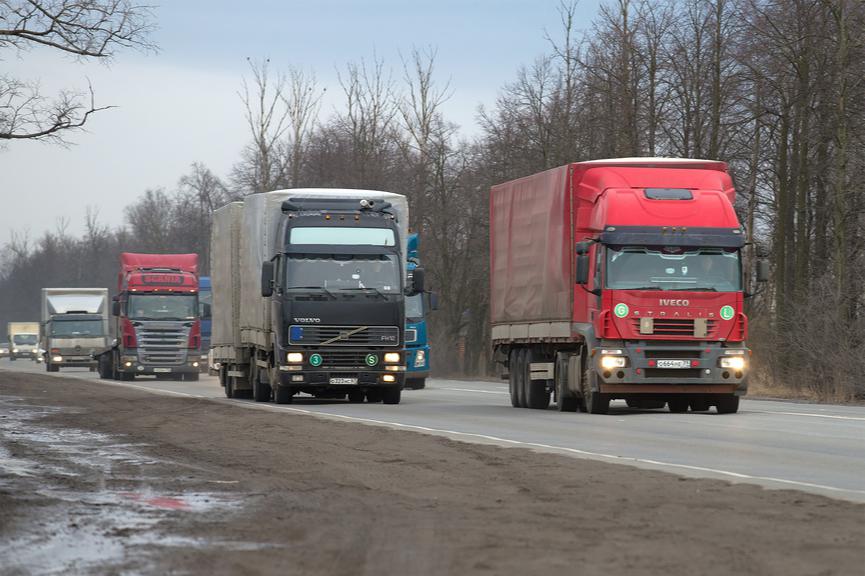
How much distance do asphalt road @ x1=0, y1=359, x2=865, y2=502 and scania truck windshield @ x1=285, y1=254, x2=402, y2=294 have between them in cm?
235

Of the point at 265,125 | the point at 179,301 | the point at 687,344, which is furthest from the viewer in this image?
the point at 265,125

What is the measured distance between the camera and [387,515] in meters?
11.2

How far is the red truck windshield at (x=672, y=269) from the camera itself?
25.8 meters

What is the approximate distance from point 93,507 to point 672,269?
610 inches

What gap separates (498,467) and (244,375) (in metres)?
20.4

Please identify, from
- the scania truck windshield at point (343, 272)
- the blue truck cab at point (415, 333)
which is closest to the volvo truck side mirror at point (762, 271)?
the scania truck windshield at point (343, 272)

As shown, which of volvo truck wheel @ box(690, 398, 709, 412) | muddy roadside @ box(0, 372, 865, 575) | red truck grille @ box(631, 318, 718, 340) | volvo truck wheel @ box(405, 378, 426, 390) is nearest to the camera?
muddy roadside @ box(0, 372, 865, 575)

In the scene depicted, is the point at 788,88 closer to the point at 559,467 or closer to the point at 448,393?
the point at 448,393

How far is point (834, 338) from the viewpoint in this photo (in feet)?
118

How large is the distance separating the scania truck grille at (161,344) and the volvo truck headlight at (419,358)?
1481 centimetres

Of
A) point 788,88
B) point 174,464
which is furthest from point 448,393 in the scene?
point 174,464

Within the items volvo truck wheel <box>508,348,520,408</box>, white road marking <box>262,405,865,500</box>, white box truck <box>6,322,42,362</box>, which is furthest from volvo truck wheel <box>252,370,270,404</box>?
white box truck <box>6,322,42,362</box>

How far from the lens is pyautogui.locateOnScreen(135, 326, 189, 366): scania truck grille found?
178 feet

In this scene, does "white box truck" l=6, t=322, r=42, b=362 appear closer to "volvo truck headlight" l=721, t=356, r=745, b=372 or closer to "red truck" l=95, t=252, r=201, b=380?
"red truck" l=95, t=252, r=201, b=380
